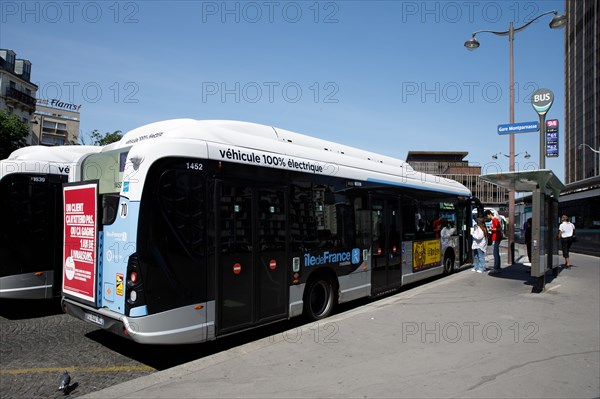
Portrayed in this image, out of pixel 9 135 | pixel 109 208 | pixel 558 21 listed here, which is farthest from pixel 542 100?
pixel 9 135

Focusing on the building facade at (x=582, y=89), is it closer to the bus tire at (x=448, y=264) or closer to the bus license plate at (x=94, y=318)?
the bus tire at (x=448, y=264)

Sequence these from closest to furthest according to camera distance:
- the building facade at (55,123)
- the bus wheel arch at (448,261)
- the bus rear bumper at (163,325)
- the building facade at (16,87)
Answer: the bus rear bumper at (163,325) < the bus wheel arch at (448,261) < the building facade at (16,87) < the building facade at (55,123)

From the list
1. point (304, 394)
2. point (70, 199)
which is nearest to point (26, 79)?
point (70, 199)

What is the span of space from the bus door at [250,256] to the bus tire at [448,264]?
24.0 feet

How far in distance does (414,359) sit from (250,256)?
2.50m

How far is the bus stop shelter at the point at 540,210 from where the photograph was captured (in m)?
9.23

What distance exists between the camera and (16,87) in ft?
185

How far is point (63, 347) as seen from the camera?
241 inches

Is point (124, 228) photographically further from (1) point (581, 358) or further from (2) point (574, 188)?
(2) point (574, 188)

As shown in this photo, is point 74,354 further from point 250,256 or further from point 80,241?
point 250,256

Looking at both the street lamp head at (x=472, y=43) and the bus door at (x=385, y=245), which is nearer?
the bus door at (x=385, y=245)

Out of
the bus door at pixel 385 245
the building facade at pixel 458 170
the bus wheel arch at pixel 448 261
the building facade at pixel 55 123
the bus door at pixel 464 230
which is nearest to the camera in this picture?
the bus door at pixel 385 245

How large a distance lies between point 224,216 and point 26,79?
70.7 metres

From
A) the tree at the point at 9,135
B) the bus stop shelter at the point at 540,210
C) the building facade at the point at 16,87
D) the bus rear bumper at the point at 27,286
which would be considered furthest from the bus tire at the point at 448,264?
the building facade at the point at 16,87
